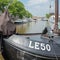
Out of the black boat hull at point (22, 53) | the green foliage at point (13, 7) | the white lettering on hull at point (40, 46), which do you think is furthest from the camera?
the green foliage at point (13, 7)

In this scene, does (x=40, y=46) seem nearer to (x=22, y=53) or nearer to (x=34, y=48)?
(x=34, y=48)

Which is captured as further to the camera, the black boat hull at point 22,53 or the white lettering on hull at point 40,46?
the white lettering on hull at point 40,46

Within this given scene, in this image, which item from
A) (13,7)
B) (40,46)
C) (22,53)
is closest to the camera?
(40,46)

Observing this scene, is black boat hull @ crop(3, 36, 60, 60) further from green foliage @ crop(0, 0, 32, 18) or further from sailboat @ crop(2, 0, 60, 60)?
green foliage @ crop(0, 0, 32, 18)

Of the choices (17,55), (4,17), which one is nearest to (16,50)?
(17,55)

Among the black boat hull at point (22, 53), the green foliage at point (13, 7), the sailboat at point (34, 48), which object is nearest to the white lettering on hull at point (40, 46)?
the sailboat at point (34, 48)

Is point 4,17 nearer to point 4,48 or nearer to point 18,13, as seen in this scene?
point 4,48

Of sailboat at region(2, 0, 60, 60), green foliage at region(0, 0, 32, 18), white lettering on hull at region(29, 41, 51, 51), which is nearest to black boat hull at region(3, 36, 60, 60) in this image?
sailboat at region(2, 0, 60, 60)

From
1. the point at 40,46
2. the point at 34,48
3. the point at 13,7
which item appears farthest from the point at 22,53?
the point at 13,7

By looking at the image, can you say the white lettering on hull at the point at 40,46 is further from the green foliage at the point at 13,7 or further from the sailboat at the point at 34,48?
the green foliage at the point at 13,7

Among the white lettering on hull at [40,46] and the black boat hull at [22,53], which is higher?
the white lettering on hull at [40,46]

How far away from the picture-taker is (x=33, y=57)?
10039 mm

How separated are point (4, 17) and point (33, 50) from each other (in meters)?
3.77

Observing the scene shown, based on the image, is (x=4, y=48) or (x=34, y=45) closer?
(x=34, y=45)
